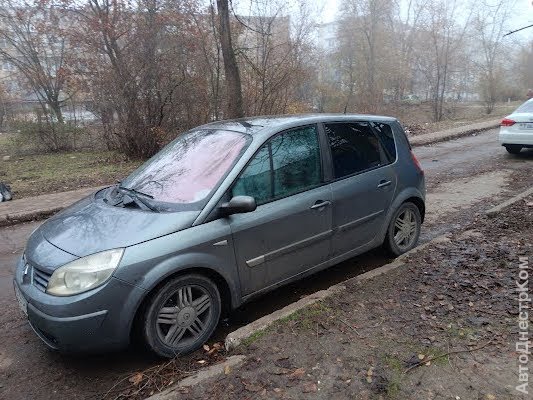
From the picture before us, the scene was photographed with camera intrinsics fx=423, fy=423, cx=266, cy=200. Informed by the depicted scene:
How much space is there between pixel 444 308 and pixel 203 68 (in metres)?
11.9

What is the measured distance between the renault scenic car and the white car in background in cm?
757

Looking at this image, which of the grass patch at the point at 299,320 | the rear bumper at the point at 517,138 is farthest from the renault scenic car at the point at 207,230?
the rear bumper at the point at 517,138

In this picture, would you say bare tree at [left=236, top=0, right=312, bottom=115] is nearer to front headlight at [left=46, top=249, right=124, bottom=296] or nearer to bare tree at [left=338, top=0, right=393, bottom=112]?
front headlight at [left=46, top=249, right=124, bottom=296]

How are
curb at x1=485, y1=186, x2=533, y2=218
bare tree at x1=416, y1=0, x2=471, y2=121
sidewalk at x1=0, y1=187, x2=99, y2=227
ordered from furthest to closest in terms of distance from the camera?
bare tree at x1=416, y1=0, x2=471, y2=121
sidewalk at x1=0, y1=187, x2=99, y2=227
curb at x1=485, y1=186, x2=533, y2=218

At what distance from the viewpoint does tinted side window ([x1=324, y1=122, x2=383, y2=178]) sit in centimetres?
414

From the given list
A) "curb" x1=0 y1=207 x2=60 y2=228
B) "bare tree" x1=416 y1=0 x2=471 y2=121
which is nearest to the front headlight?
"curb" x1=0 y1=207 x2=60 y2=228

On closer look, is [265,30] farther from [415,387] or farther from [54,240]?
[415,387]

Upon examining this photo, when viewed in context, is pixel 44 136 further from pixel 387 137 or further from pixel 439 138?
pixel 387 137

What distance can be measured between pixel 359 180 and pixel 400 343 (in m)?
1.72

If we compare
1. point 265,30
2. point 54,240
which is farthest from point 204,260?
point 265,30

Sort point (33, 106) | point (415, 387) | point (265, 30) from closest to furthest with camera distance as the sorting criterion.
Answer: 1. point (415, 387)
2. point (265, 30)
3. point (33, 106)

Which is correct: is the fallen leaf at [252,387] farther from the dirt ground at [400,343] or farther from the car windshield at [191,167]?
the car windshield at [191,167]

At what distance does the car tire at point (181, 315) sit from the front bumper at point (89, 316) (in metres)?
0.15

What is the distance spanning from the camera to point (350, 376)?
2.71 m
